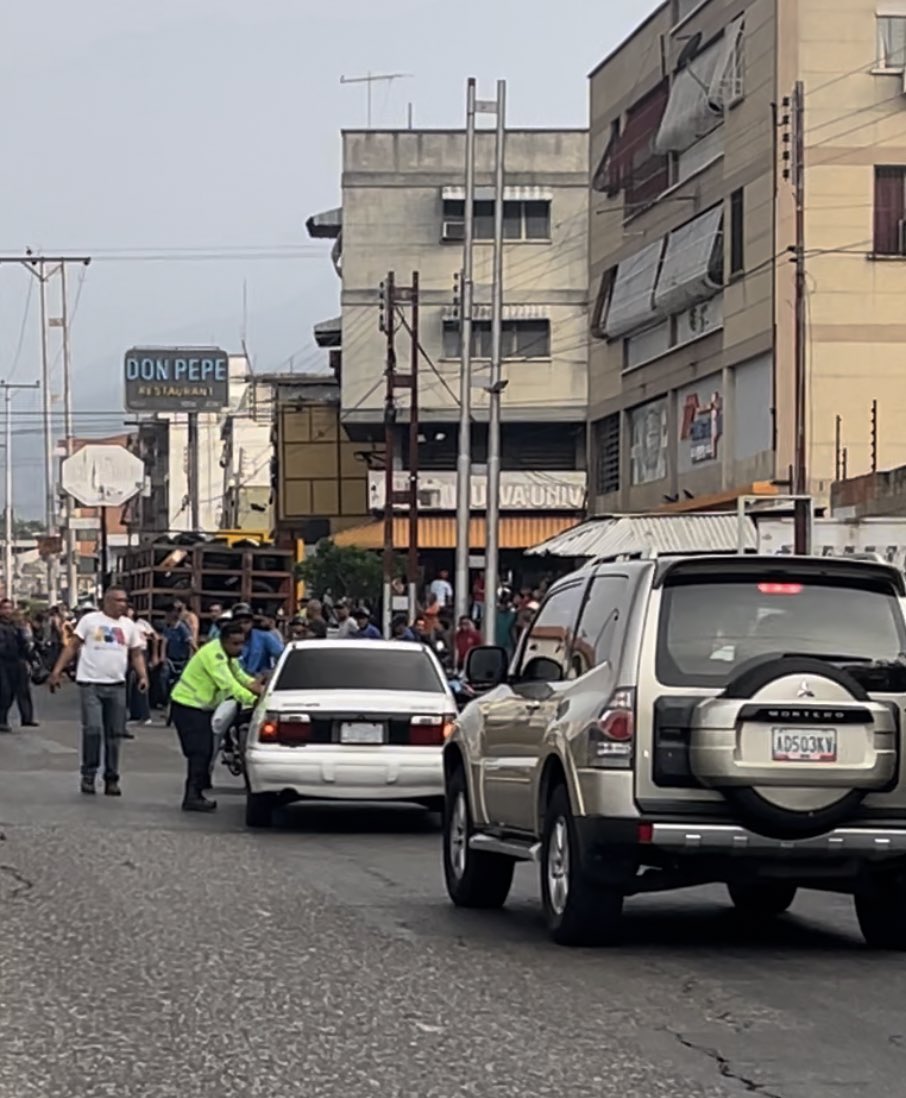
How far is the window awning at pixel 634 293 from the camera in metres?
47.8

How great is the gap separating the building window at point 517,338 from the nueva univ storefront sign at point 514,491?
4.06 meters

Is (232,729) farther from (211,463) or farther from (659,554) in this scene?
(211,463)

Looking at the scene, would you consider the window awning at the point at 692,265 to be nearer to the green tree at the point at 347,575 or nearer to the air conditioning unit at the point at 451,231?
the green tree at the point at 347,575

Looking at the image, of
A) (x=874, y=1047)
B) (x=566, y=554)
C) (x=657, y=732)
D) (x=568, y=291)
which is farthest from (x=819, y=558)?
(x=568, y=291)

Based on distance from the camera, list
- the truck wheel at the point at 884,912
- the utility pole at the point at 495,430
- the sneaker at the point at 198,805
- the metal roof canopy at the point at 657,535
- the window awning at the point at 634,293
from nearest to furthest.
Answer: the truck wheel at the point at 884,912
the sneaker at the point at 198,805
the metal roof canopy at the point at 657,535
the utility pole at the point at 495,430
the window awning at the point at 634,293

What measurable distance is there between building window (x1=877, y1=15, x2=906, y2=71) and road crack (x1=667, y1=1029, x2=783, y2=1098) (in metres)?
34.5

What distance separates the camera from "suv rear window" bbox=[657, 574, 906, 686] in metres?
10.4

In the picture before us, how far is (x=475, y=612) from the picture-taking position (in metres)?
48.0

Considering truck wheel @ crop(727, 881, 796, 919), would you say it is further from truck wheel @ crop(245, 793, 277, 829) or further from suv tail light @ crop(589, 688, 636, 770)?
truck wheel @ crop(245, 793, 277, 829)

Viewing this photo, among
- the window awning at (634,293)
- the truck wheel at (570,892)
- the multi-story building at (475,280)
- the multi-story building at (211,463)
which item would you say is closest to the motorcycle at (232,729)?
the truck wheel at (570,892)

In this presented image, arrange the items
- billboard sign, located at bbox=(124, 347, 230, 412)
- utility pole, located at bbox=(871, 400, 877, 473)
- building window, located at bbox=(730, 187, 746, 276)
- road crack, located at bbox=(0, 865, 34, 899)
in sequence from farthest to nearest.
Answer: billboard sign, located at bbox=(124, 347, 230, 412) → building window, located at bbox=(730, 187, 746, 276) → utility pole, located at bbox=(871, 400, 877, 473) → road crack, located at bbox=(0, 865, 34, 899)

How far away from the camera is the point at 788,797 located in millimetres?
10109

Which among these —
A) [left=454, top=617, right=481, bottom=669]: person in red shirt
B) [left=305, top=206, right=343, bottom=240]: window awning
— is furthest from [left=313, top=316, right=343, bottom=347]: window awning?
[left=454, top=617, right=481, bottom=669]: person in red shirt

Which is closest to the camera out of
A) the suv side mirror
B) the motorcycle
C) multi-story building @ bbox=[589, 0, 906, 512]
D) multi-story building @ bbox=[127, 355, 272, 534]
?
the suv side mirror
